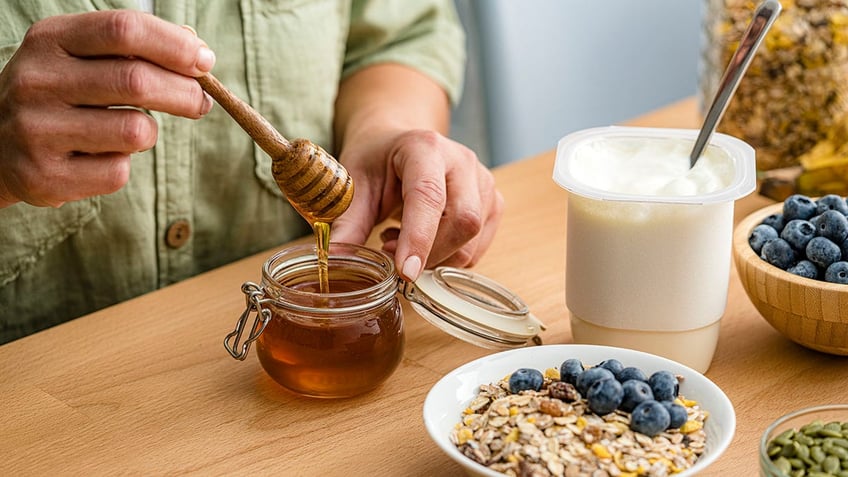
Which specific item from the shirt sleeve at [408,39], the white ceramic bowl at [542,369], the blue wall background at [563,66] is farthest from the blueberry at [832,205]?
the blue wall background at [563,66]

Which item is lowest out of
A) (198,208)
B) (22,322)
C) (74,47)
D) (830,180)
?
(22,322)

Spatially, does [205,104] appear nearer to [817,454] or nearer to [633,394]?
[633,394]

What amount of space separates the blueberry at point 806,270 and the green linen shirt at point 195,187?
65 cm

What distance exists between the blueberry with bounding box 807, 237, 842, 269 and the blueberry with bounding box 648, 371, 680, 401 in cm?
23

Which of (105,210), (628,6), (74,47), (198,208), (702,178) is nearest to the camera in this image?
(74,47)

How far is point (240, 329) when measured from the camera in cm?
97

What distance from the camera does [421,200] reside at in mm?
1053

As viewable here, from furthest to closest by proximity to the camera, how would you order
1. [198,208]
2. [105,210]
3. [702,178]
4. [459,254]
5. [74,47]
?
[198,208]
[105,210]
[459,254]
[702,178]
[74,47]

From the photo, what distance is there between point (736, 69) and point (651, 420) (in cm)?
42

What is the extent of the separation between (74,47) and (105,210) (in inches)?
18.3

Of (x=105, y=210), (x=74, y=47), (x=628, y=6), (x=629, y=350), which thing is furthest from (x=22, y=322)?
(x=628, y=6)


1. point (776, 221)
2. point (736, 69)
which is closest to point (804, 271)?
point (776, 221)

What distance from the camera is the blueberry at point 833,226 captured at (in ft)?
3.26

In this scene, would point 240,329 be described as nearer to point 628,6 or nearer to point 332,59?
point 332,59
